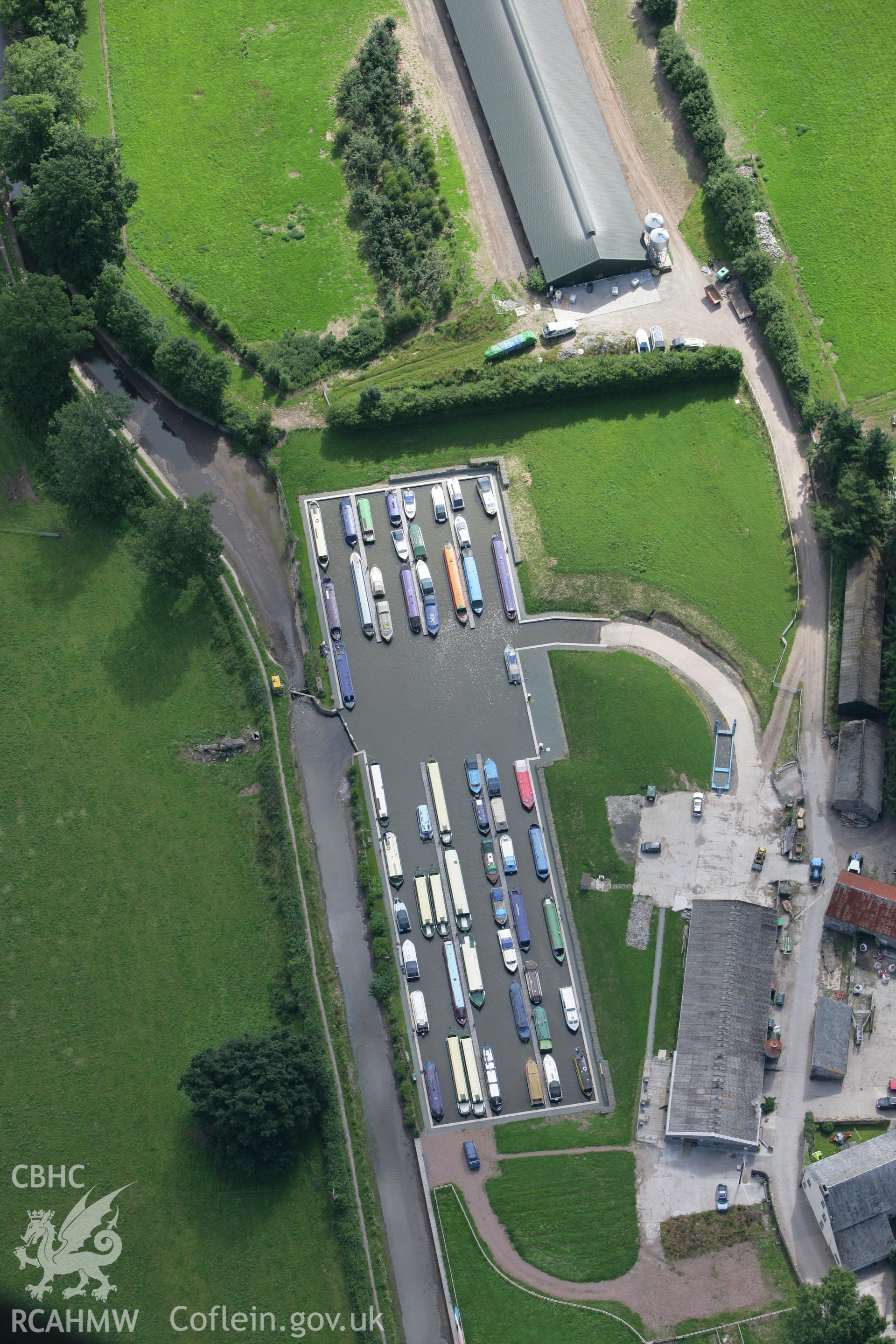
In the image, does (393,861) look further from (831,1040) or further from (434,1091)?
(831,1040)

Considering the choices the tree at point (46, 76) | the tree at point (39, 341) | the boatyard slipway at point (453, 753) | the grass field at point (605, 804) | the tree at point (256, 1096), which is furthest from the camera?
the tree at point (46, 76)

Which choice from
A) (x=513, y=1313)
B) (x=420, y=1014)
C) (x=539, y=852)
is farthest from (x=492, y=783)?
(x=513, y=1313)

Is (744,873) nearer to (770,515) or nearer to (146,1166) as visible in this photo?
(770,515)

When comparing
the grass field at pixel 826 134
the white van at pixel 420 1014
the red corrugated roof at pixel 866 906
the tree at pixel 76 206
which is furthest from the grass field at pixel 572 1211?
the tree at pixel 76 206

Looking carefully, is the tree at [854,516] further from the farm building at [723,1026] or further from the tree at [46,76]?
the tree at [46,76]

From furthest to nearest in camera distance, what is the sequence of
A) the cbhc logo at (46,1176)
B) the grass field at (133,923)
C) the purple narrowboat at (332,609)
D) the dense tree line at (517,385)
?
the dense tree line at (517,385) < the purple narrowboat at (332,609) < the cbhc logo at (46,1176) < the grass field at (133,923)

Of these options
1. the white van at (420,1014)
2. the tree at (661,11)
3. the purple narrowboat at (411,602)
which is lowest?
the white van at (420,1014)

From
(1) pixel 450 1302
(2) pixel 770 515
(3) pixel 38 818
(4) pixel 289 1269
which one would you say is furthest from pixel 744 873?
(3) pixel 38 818
